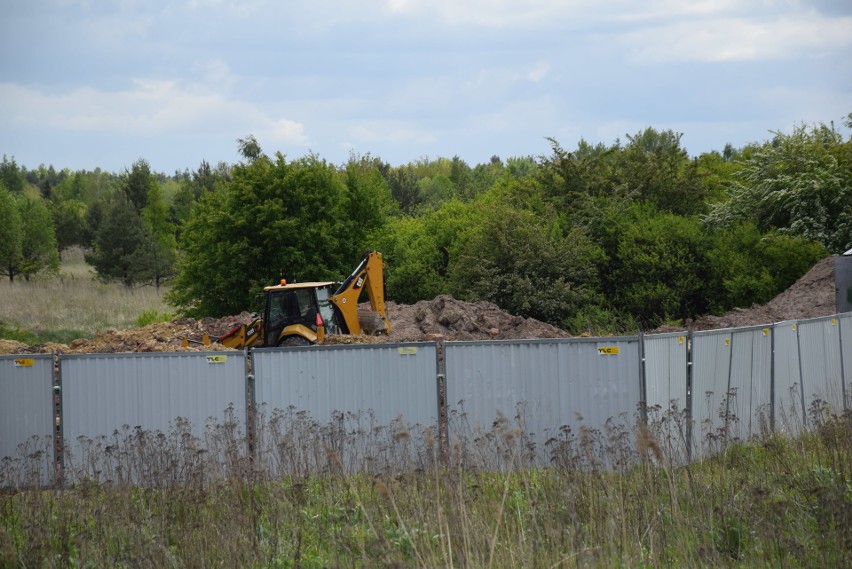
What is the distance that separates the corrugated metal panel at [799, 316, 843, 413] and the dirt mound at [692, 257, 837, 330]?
250 inches

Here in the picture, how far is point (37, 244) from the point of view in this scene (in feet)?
189

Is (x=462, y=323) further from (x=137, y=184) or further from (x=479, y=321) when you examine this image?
(x=137, y=184)

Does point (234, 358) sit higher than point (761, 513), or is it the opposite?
point (234, 358)

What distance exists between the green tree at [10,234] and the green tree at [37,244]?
1056 mm

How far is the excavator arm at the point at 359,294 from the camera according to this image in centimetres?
2517

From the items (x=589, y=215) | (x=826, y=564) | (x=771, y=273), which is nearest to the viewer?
(x=826, y=564)

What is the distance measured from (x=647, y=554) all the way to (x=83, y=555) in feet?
14.1

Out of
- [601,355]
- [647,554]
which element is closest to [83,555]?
[647,554]

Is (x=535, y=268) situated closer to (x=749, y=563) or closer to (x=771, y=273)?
(x=771, y=273)

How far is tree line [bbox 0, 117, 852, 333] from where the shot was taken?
33.7 meters

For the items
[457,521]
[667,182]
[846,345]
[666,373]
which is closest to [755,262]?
[667,182]

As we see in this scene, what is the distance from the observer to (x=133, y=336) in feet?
90.2

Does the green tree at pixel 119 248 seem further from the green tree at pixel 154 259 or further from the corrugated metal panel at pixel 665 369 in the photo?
the corrugated metal panel at pixel 665 369

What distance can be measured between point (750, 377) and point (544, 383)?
3951 millimetres
